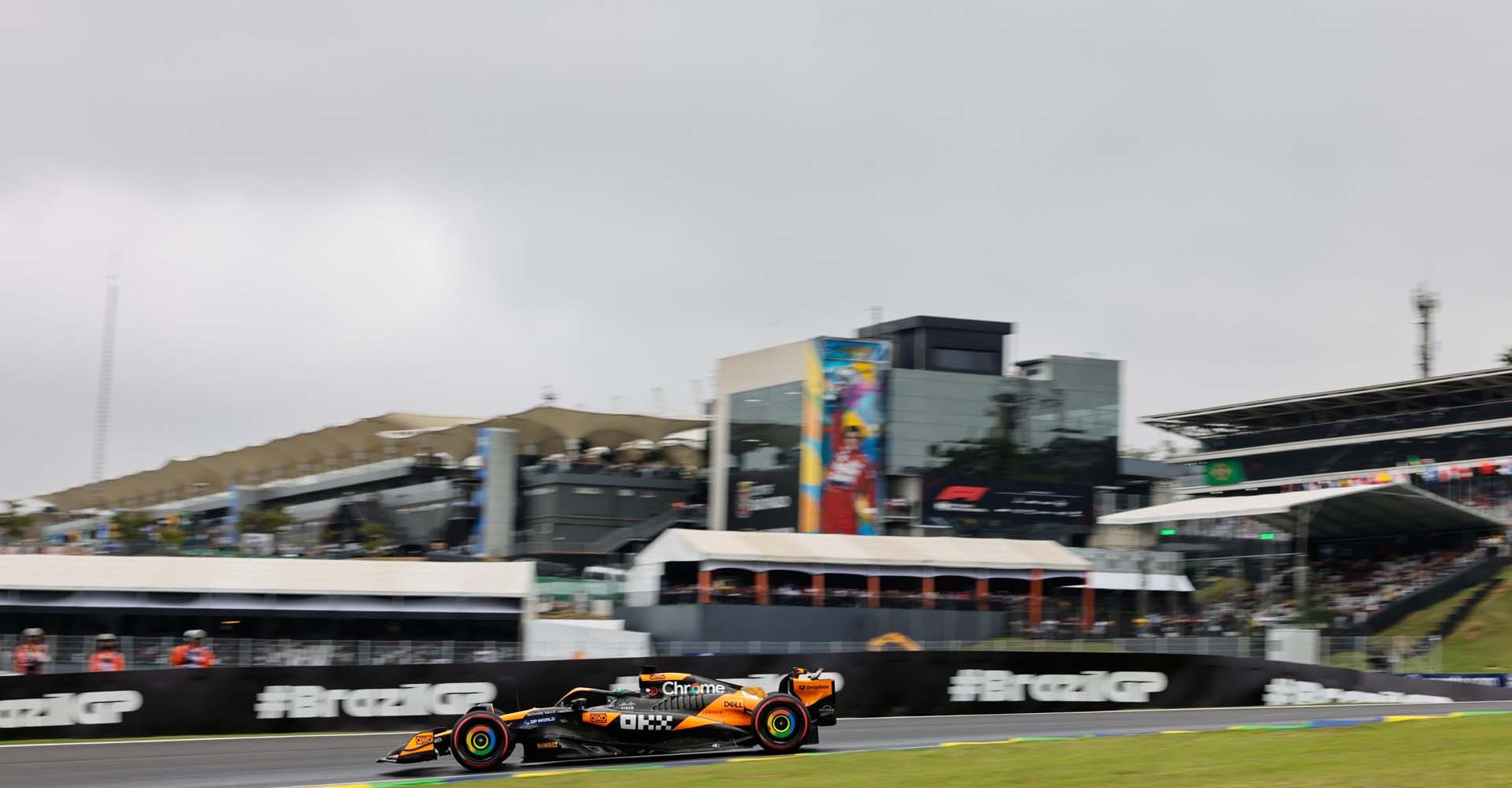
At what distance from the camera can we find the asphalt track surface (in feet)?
58.7

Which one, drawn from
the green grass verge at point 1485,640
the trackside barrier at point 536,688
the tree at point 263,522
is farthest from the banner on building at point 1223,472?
the tree at point 263,522

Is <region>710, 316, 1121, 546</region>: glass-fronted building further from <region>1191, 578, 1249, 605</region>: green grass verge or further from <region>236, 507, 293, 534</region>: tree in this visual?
<region>236, 507, 293, 534</region>: tree

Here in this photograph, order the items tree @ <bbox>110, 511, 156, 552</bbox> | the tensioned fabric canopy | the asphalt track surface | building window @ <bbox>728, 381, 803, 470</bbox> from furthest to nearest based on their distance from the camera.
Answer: tree @ <bbox>110, 511, 156, 552</bbox>
building window @ <bbox>728, 381, 803, 470</bbox>
the tensioned fabric canopy
the asphalt track surface

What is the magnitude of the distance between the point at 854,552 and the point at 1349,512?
16.0m

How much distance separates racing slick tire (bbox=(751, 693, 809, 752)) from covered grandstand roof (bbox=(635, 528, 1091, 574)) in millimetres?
31277

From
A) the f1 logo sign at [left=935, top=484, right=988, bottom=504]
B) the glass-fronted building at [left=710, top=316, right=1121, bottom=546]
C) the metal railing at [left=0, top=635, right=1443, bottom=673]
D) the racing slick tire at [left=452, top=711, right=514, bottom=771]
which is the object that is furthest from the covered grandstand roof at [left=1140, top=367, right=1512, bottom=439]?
the racing slick tire at [left=452, top=711, right=514, bottom=771]

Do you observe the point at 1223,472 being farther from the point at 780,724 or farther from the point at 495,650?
the point at 780,724

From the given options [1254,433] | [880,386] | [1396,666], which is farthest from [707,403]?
[1396,666]

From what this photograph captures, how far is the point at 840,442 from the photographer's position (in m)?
61.8

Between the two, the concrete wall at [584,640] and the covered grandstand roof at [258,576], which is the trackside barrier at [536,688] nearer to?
the concrete wall at [584,640]

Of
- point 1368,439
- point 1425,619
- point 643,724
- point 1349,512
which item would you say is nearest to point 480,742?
point 643,724

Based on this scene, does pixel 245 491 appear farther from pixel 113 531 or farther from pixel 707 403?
pixel 707 403

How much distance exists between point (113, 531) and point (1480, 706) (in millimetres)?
57897

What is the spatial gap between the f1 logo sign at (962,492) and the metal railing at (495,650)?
18979mm
